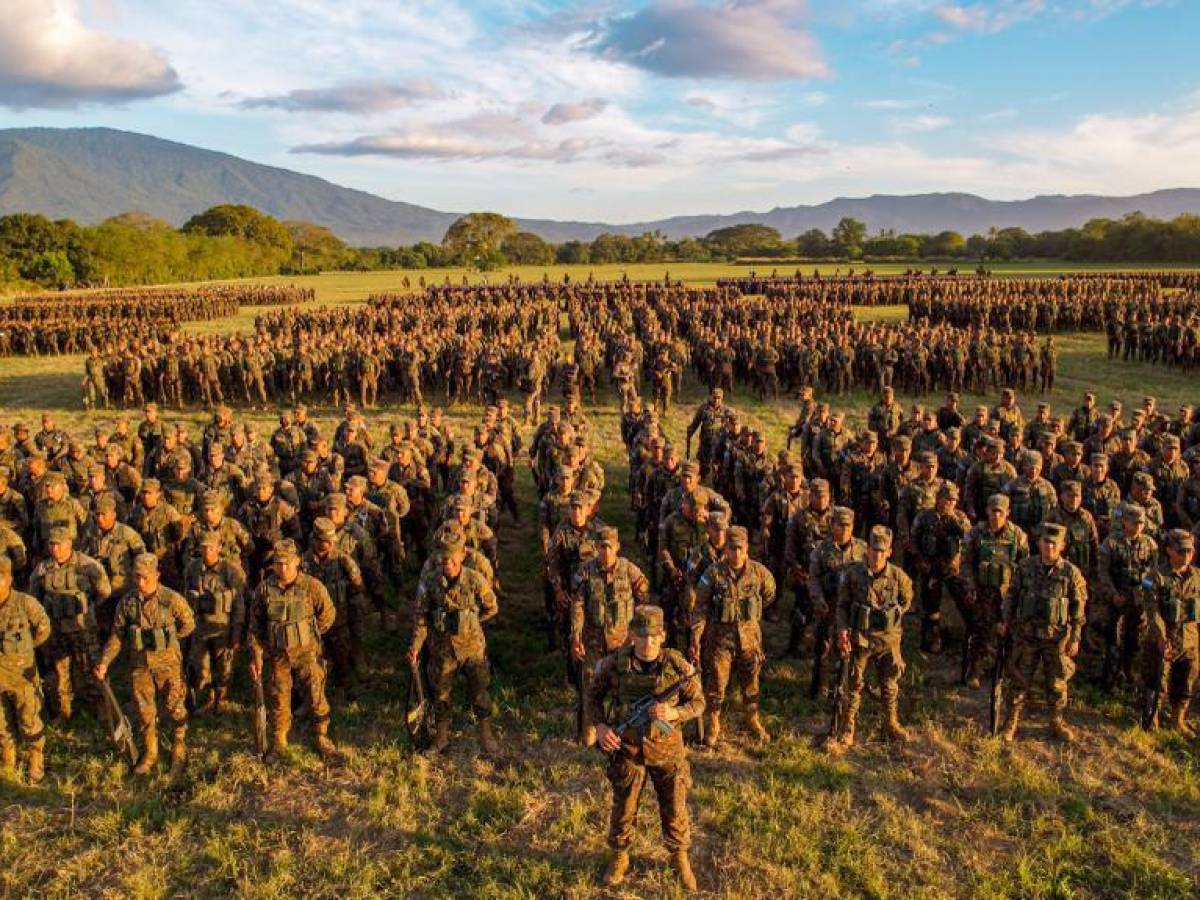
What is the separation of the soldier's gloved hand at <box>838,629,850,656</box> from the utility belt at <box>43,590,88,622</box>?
22.1 ft

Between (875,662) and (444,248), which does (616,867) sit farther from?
(444,248)

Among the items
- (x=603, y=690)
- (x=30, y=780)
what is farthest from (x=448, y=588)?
(x=30, y=780)

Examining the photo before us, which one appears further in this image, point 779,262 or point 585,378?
point 779,262

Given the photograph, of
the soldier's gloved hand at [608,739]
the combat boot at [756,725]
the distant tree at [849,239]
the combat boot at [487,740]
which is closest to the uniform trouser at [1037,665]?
the combat boot at [756,725]

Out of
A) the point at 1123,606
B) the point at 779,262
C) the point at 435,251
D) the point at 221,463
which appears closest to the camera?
the point at 1123,606

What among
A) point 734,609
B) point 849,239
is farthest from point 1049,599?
point 849,239

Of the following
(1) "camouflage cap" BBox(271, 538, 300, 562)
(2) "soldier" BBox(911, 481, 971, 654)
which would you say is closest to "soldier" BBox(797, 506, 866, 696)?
(2) "soldier" BBox(911, 481, 971, 654)

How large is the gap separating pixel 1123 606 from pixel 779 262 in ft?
307

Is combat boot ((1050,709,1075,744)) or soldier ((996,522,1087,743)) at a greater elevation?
soldier ((996,522,1087,743))

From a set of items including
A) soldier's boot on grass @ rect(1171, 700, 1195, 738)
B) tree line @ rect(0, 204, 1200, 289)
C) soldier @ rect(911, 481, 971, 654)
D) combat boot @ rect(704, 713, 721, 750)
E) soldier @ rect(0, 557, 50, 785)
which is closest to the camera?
soldier @ rect(0, 557, 50, 785)

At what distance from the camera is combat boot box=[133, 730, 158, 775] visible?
259 inches

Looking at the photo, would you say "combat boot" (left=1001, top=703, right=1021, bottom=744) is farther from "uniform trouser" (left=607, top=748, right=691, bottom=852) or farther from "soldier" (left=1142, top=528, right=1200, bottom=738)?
"uniform trouser" (left=607, top=748, right=691, bottom=852)

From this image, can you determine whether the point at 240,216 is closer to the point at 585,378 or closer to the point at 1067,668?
the point at 585,378

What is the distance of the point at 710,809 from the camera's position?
20.1 ft
